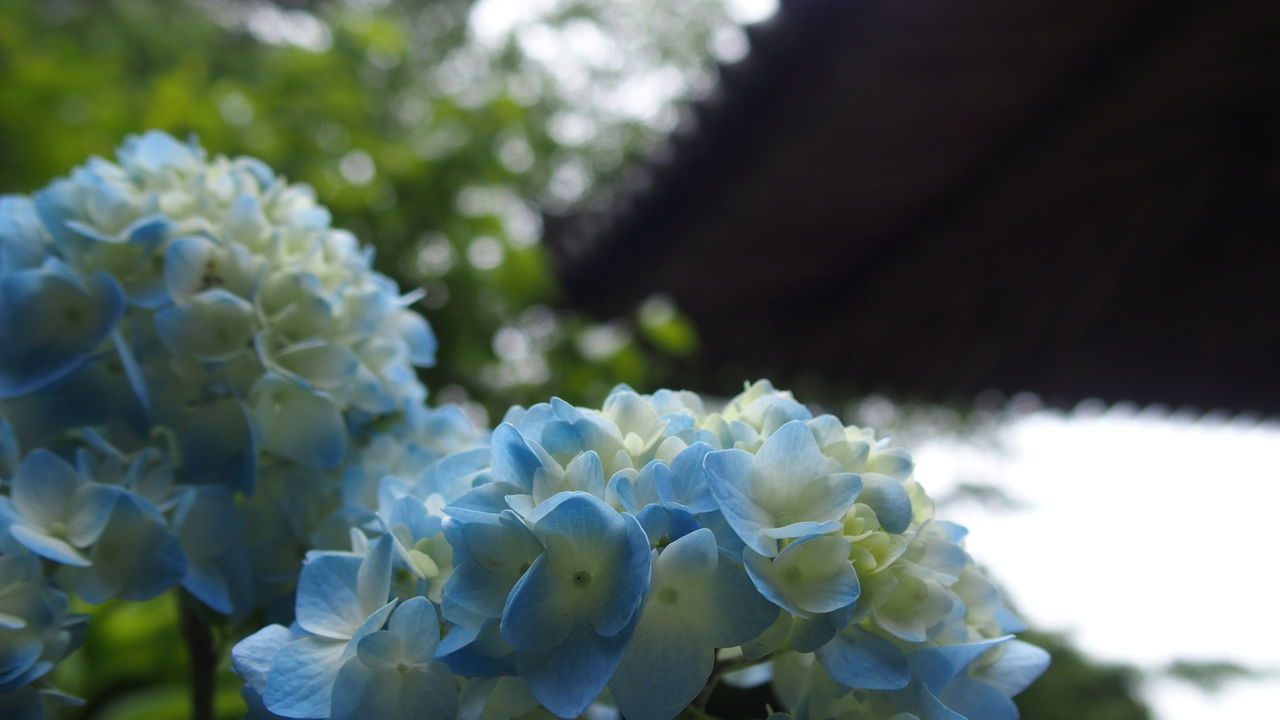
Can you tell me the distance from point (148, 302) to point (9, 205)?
0.34ft

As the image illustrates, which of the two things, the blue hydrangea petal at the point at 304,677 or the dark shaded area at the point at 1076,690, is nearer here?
the blue hydrangea petal at the point at 304,677

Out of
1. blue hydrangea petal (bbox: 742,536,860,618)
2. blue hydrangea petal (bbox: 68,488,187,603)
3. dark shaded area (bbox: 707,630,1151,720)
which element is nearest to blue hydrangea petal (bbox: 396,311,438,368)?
blue hydrangea petal (bbox: 68,488,187,603)

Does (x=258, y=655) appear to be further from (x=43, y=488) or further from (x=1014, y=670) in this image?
(x=1014, y=670)

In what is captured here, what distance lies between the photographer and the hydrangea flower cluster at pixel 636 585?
27 centimetres

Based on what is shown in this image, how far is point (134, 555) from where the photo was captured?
0.36 m

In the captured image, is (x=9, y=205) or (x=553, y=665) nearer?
(x=553, y=665)

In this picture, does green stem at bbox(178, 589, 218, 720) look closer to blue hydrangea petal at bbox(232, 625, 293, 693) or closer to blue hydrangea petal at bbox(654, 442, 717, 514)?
blue hydrangea petal at bbox(232, 625, 293, 693)

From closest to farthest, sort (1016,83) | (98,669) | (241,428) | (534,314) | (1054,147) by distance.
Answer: (241,428) < (98,669) < (1016,83) < (1054,147) < (534,314)

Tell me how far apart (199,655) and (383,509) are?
0.55ft

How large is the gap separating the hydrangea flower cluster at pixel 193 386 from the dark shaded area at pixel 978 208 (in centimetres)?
77

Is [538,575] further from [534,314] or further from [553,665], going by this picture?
[534,314]

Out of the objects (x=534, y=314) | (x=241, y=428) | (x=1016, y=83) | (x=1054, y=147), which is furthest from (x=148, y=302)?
(x=534, y=314)

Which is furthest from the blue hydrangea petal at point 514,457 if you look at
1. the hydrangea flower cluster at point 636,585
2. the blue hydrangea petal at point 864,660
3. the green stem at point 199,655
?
the green stem at point 199,655

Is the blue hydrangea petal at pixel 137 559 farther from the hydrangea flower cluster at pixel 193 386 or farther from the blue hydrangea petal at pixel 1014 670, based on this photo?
the blue hydrangea petal at pixel 1014 670
